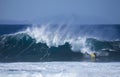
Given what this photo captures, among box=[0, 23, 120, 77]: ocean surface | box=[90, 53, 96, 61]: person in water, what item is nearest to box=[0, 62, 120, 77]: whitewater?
box=[0, 23, 120, 77]: ocean surface

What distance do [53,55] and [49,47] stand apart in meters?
0.43

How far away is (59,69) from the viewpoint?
4.25 metres

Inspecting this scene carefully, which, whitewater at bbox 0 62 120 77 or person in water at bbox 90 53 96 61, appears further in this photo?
person in water at bbox 90 53 96 61

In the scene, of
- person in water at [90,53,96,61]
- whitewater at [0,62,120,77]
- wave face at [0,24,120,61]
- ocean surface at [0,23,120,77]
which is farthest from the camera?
wave face at [0,24,120,61]

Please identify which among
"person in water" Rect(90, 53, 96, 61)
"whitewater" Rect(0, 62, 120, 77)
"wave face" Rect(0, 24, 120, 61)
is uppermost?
"wave face" Rect(0, 24, 120, 61)

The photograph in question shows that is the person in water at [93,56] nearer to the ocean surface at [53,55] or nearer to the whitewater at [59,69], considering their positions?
the ocean surface at [53,55]

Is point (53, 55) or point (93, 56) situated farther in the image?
point (53, 55)

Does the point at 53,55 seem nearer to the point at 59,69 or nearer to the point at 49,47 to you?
the point at 49,47

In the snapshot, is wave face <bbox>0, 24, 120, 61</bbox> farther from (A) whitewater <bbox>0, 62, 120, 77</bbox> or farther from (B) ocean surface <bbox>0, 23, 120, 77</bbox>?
(A) whitewater <bbox>0, 62, 120, 77</bbox>

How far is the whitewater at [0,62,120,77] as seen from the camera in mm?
4004

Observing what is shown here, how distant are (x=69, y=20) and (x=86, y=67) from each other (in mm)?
2223

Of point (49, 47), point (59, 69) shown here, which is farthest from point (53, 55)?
point (59, 69)

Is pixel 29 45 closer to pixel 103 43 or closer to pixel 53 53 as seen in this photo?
pixel 53 53

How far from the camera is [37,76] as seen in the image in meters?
3.97
